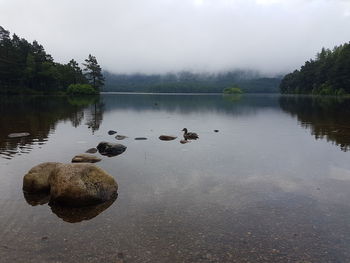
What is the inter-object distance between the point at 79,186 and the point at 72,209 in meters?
1.12

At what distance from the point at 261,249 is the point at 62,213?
9.02m

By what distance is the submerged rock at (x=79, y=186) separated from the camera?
15883mm

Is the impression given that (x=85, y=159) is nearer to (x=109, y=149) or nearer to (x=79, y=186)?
(x=109, y=149)

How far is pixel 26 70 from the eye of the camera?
142m

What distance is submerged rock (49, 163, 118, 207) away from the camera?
15.9 meters

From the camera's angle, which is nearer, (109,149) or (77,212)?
(77,212)

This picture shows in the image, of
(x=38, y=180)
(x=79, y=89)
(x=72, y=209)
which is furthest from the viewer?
(x=79, y=89)

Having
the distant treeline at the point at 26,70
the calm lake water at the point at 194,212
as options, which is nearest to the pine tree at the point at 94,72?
the distant treeline at the point at 26,70

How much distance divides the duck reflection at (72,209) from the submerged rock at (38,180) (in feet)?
1.86

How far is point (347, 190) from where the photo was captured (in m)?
18.6

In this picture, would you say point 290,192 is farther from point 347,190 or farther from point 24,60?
point 24,60

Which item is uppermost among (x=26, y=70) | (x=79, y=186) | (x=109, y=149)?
(x=26, y=70)

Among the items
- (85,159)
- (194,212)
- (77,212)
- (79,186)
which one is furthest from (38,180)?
(194,212)

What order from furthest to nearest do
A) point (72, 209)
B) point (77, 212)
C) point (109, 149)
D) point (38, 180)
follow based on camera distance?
Result: 1. point (109, 149)
2. point (38, 180)
3. point (72, 209)
4. point (77, 212)
